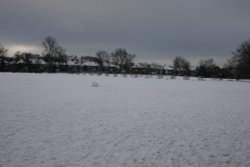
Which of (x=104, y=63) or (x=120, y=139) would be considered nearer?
(x=120, y=139)

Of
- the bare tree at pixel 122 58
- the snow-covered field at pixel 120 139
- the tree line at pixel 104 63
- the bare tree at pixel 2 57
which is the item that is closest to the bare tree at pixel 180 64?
the tree line at pixel 104 63

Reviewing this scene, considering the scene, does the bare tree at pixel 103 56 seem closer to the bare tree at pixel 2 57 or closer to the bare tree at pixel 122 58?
the bare tree at pixel 122 58

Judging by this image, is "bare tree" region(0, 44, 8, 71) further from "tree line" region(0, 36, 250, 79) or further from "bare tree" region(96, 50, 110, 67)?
"bare tree" region(96, 50, 110, 67)

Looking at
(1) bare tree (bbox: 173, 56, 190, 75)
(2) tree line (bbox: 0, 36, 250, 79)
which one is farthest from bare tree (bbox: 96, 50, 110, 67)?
(1) bare tree (bbox: 173, 56, 190, 75)

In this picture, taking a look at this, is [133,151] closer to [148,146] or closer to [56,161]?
[148,146]

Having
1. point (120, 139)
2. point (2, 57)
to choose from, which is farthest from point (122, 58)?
point (120, 139)

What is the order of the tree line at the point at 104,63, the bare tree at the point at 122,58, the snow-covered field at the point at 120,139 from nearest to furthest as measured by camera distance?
the snow-covered field at the point at 120,139 < the tree line at the point at 104,63 < the bare tree at the point at 122,58

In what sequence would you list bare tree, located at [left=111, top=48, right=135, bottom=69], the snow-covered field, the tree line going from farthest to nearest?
bare tree, located at [left=111, top=48, right=135, bottom=69] < the tree line < the snow-covered field

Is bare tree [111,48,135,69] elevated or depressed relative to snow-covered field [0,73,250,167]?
elevated

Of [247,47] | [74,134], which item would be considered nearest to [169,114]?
[74,134]

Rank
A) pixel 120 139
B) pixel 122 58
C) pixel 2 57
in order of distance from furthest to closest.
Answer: pixel 122 58
pixel 2 57
pixel 120 139

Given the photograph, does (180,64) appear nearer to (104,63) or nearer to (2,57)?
(104,63)

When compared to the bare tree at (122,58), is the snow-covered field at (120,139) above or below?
below

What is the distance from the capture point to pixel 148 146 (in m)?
7.19
